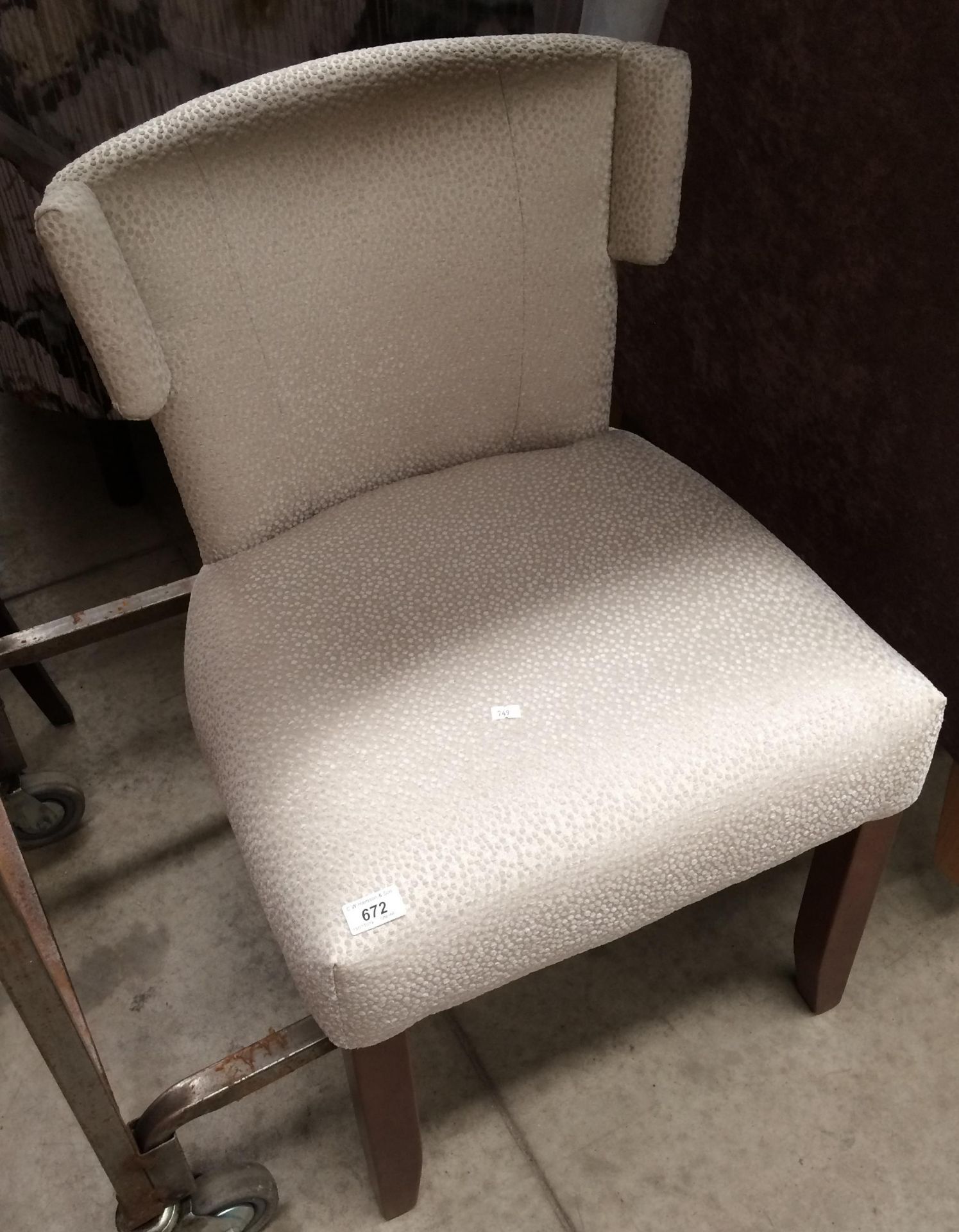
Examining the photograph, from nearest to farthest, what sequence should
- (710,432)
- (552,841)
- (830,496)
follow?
(552,841)
(830,496)
(710,432)

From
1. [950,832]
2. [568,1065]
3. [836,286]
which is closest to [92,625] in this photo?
[568,1065]

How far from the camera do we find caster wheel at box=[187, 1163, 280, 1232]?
853mm

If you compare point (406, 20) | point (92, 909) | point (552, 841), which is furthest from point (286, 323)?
point (92, 909)

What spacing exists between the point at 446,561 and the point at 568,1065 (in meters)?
0.46

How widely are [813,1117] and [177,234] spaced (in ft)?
2.72

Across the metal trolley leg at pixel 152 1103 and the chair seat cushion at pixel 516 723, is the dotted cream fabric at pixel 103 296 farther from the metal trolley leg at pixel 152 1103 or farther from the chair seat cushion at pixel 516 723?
the metal trolley leg at pixel 152 1103

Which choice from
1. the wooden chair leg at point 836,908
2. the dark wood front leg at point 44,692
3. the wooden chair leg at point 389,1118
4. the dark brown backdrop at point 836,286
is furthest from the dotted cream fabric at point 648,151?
the dark wood front leg at point 44,692

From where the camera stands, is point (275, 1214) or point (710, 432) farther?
point (710, 432)

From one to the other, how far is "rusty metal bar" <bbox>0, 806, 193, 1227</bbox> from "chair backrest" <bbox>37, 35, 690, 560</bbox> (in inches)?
11.6

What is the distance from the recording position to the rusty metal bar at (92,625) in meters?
0.95

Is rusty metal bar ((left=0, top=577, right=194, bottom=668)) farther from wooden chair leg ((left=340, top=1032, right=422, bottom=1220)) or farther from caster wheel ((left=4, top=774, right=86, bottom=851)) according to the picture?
wooden chair leg ((left=340, top=1032, right=422, bottom=1220))

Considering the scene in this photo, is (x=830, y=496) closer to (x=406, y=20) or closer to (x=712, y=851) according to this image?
(x=712, y=851)

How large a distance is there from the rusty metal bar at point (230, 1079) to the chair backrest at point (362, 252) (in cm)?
34

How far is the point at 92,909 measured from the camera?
1101mm
